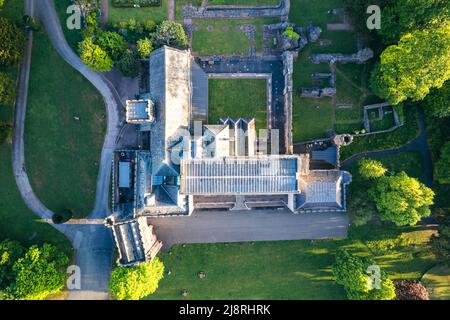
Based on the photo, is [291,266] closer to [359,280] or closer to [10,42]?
[359,280]

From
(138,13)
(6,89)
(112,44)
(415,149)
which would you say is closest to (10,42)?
(6,89)

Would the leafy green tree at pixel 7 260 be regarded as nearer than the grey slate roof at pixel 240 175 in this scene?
No

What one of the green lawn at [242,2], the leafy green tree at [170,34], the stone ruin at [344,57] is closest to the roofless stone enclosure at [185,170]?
the leafy green tree at [170,34]

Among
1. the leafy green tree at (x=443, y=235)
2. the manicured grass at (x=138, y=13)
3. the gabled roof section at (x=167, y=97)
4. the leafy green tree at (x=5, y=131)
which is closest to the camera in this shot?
the gabled roof section at (x=167, y=97)

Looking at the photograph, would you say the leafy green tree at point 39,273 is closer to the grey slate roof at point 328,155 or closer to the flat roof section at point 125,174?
the flat roof section at point 125,174

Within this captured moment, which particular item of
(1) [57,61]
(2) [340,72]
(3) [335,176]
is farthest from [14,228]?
(2) [340,72]

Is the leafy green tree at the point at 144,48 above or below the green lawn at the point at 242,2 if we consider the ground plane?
below

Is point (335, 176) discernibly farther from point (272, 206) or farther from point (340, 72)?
point (340, 72)
